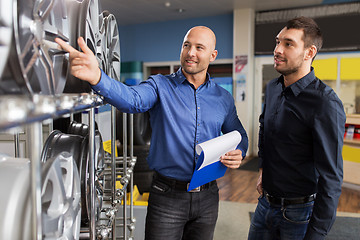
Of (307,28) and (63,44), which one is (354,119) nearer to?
(307,28)

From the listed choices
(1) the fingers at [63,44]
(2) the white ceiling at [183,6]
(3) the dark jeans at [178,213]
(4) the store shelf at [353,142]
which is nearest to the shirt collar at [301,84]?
(3) the dark jeans at [178,213]

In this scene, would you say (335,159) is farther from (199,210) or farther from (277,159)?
(199,210)

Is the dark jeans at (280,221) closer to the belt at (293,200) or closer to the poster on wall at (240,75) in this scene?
the belt at (293,200)

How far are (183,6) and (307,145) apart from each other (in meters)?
5.77

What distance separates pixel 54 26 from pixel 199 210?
1.22m

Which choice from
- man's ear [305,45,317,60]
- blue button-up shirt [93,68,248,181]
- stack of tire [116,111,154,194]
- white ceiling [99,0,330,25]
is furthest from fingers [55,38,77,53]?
white ceiling [99,0,330,25]

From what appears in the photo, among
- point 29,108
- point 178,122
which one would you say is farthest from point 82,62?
point 178,122

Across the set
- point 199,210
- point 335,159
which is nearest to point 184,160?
point 199,210

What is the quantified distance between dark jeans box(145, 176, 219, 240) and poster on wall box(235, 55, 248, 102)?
18.1ft

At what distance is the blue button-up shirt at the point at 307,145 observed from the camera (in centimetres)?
137

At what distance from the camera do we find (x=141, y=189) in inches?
144

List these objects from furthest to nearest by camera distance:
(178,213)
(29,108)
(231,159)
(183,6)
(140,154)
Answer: (183,6) < (140,154) < (178,213) < (231,159) < (29,108)

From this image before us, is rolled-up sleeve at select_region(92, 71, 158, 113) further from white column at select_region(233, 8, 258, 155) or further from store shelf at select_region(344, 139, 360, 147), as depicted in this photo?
white column at select_region(233, 8, 258, 155)

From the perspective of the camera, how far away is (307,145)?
152 centimetres
